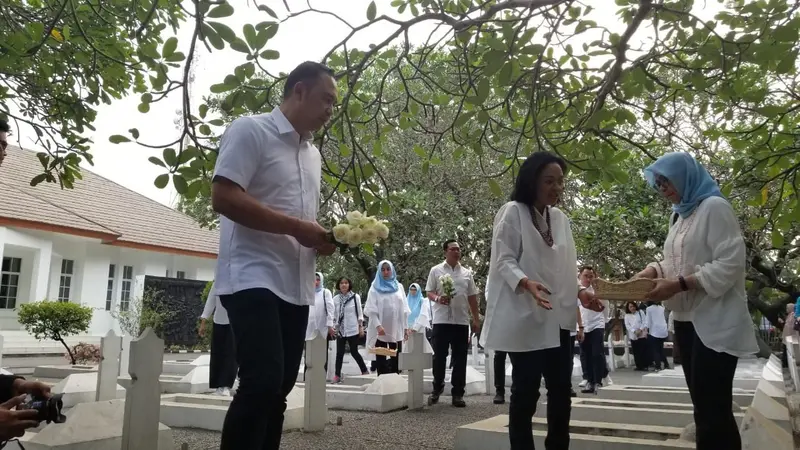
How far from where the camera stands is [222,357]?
253 inches

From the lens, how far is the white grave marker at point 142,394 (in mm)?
3680

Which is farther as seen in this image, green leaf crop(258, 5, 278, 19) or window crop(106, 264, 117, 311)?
window crop(106, 264, 117, 311)

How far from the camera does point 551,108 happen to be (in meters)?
5.07

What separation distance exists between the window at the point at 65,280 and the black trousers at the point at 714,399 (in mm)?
20883

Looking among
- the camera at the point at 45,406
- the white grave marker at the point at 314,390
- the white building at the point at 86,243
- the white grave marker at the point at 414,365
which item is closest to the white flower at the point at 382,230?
the camera at the point at 45,406

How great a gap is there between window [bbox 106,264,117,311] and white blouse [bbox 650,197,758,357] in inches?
848

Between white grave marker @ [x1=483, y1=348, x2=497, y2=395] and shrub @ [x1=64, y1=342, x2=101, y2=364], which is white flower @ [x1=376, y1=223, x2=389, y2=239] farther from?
shrub @ [x1=64, y1=342, x2=101, y2=364]

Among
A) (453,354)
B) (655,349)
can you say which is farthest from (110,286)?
(655,349)

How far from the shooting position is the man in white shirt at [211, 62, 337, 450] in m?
2.48

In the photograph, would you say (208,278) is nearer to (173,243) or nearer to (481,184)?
(173,243)

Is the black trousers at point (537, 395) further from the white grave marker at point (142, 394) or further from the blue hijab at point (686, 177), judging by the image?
the white grave marker at point (142, 394)

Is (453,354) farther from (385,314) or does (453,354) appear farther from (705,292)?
(705,292)

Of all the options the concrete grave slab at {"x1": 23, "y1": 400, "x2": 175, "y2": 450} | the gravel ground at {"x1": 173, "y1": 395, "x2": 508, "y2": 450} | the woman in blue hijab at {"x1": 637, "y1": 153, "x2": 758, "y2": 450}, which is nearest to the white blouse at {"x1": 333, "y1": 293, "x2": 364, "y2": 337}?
the gravel ground at {"x1": 173, "y1": 395, "x2": 508, "y2": 450}

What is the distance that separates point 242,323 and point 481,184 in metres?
17.4
